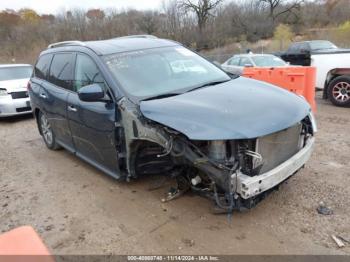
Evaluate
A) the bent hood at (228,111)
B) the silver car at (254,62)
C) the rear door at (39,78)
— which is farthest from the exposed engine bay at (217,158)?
the silver car at (254,62)

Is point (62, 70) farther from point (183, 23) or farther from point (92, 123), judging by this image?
point (183, 23)

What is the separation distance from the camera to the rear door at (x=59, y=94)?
4.95 metres

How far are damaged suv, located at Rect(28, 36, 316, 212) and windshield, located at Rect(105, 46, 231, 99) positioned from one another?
1cm

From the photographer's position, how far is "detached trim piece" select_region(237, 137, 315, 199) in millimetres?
3004

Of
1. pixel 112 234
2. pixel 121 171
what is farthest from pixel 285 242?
pixel 121 171

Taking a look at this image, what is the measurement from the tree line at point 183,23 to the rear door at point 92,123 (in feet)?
89.0

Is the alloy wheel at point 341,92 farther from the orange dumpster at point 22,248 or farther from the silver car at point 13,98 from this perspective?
the orange dumpster at point 22,248

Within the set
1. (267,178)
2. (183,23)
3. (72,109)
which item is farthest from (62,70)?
(183,23)

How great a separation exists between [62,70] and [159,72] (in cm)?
181

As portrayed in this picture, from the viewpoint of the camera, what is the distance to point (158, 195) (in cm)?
423

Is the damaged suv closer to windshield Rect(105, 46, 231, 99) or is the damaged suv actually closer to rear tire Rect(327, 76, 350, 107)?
windshield Rect(105, 46, 231, 99)

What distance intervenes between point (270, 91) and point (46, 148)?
4.60 m

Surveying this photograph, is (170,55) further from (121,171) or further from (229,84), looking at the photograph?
(121,171)

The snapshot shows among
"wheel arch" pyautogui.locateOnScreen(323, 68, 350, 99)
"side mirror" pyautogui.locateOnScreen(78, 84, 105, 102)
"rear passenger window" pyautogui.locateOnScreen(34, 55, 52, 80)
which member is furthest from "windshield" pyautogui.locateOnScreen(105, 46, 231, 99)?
"wheel arch" pyautogui.locateOnScreen(323, 68, 350, 99)
